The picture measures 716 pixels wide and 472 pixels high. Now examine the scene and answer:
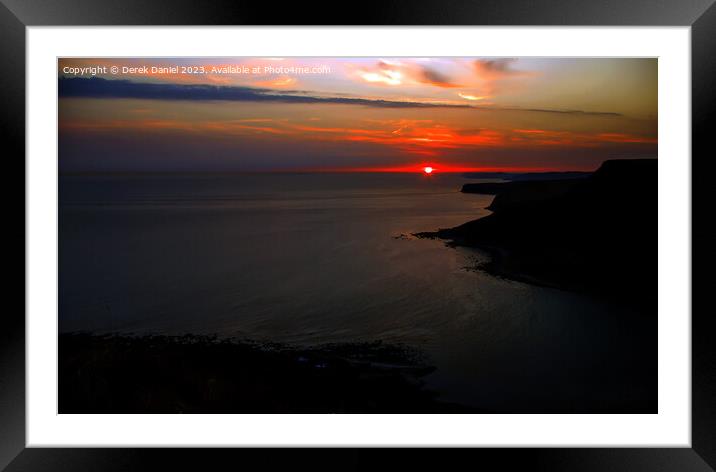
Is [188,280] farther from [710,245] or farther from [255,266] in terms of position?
[710,245]

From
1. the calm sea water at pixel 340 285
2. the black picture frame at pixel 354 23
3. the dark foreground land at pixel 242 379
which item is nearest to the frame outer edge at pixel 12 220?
the black picture frame at pixel 354 23

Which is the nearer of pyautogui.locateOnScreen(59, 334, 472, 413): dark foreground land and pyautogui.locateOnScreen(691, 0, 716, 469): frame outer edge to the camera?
pyautogui.locateOnScreen(691, 0, 716, 469): frame outer edge

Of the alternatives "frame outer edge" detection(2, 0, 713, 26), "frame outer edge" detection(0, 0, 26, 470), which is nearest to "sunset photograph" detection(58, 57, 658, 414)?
"frame outer edge" detection(0, 0, 26, 470)

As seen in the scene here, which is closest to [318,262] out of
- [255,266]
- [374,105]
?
[255,266]

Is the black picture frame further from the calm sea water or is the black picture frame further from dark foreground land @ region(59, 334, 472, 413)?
the calm sea water

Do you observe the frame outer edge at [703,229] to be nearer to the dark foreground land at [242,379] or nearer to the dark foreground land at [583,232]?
the dark foreground land at [242,379]

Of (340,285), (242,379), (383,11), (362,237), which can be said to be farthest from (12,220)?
(362,237)
